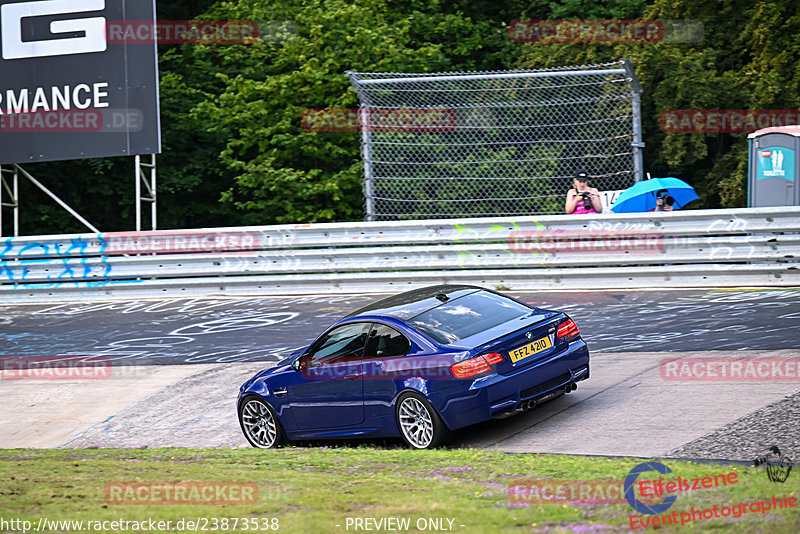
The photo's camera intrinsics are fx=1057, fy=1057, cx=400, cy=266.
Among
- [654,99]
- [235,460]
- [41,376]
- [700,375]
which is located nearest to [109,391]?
[41,376]

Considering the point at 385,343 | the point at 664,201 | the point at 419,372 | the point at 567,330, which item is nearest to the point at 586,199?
the point at 664,201

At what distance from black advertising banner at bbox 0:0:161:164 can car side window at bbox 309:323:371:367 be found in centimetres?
1106

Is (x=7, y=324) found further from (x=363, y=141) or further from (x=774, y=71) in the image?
(x=774, y=71)

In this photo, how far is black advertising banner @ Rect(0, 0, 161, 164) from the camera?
20047mm

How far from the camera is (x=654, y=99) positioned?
22562mm

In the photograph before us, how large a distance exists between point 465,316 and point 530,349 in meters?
0.70

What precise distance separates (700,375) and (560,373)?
5.83 feet

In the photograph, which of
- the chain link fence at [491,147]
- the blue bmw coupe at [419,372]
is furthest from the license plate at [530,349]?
the chain link fence at [491,147]

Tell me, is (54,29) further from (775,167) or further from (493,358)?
(493,358)

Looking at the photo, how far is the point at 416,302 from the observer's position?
32.7 feet

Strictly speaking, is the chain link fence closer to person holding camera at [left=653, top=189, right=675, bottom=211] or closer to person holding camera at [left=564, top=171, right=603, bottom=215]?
person holding camera at [left=564, top=171, right=603, bottom=215]

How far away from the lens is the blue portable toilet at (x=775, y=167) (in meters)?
16.5

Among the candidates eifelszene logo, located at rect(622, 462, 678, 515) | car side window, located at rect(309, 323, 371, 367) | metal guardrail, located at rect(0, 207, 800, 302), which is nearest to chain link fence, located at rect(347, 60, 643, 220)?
metal guardrail, located at rect(0, 207, 800, 302)

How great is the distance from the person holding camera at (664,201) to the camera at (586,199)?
1384 mm
